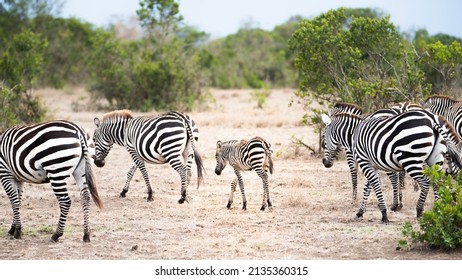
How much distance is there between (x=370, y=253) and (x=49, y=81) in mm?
28164

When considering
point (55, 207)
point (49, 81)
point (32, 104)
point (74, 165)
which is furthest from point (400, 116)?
point (49, 81)

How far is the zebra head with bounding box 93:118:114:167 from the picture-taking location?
12.6m

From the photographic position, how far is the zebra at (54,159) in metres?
8.45

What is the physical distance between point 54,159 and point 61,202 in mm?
583

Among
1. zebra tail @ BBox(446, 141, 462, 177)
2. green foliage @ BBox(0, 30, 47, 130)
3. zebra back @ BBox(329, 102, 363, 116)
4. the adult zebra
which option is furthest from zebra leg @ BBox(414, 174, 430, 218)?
green foliage @ BBox(0, 30, 47, 130)

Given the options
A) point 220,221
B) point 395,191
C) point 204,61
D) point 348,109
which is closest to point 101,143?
point 220,221

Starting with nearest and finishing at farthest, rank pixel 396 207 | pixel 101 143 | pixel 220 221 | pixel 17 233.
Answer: pixel 17 233 → pixel 220 221 → pixel 396 207 → pixel 101 143

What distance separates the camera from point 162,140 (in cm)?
1135

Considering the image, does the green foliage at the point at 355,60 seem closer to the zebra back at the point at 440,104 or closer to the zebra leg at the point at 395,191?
the zebra back at the point at 440,104

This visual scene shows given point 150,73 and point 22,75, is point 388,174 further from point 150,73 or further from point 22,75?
point 150,73

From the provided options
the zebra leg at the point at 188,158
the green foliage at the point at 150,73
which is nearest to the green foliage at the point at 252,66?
the green foliage at the point at 150,73

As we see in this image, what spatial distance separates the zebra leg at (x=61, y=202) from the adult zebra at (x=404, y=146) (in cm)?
399

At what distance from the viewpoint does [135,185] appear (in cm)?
1304
